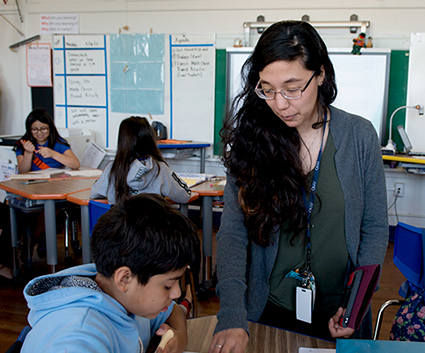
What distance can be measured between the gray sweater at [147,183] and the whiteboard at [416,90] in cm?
267

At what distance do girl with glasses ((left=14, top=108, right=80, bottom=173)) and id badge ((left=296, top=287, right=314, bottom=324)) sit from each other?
318 cm

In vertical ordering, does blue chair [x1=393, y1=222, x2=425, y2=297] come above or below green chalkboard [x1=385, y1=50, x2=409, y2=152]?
below

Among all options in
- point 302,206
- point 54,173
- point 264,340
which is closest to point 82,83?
point 54,173

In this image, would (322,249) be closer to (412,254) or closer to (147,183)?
(412,254)

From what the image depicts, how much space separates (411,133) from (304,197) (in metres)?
3.71

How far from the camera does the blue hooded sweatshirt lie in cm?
77

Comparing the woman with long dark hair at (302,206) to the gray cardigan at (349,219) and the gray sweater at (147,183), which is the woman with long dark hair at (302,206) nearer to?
the gray cardigan at (349,219)

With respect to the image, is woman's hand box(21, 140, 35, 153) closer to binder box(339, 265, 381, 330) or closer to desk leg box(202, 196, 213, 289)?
desk leg box(202, 196, 213, 289)

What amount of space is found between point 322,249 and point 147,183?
1.73 meters

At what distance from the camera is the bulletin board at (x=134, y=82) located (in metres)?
4.87

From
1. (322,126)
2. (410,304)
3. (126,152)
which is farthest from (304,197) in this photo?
(126,152)

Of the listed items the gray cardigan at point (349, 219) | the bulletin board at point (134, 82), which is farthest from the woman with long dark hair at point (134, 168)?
the bulletin board at point (134, 82)

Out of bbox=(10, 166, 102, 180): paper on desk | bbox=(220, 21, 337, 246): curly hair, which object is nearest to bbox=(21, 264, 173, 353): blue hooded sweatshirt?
bbox=(220, 21, 337, 246): curly hair

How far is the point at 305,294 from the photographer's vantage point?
3.53 feet
